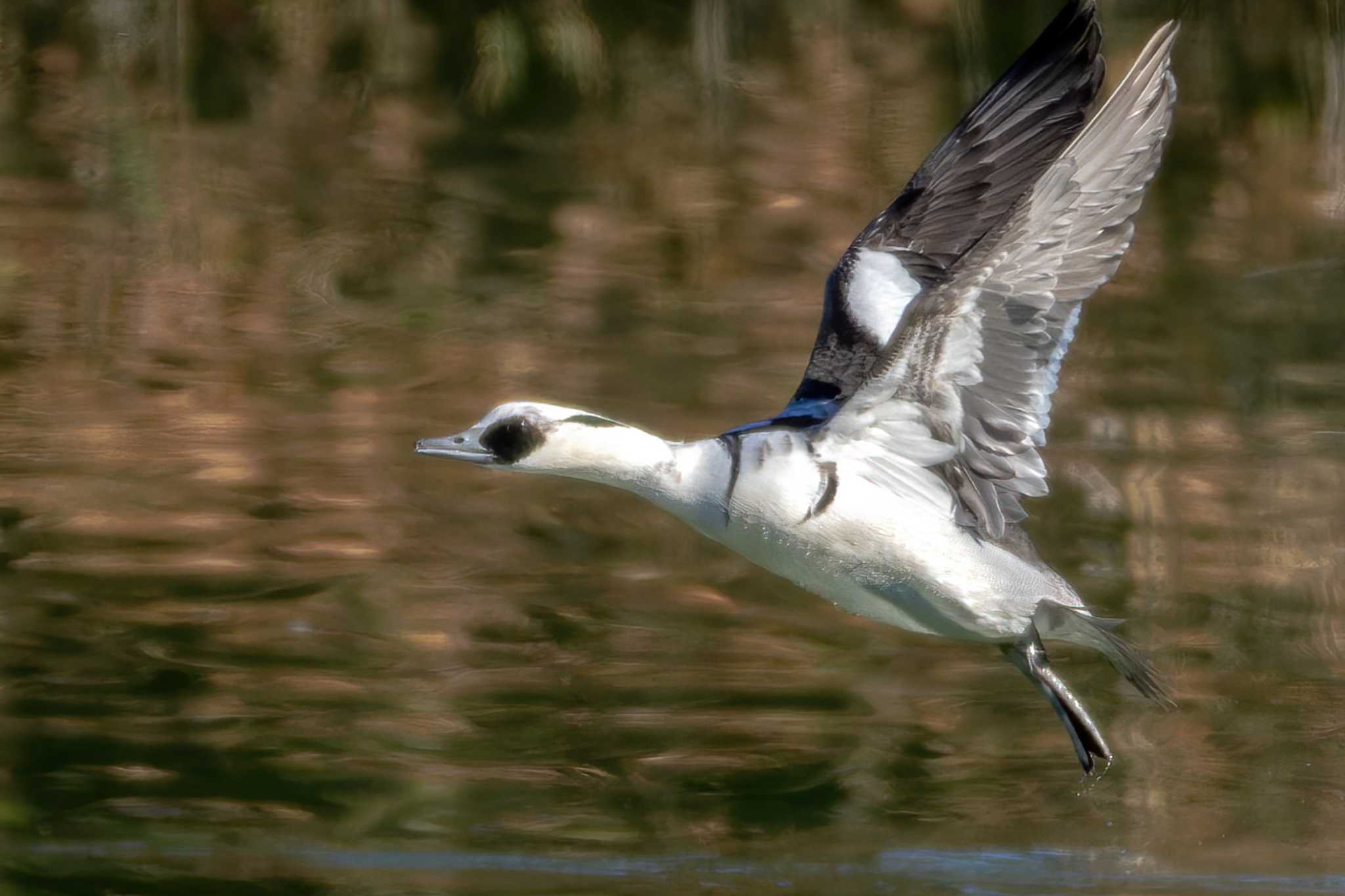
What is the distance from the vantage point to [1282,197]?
10.1m

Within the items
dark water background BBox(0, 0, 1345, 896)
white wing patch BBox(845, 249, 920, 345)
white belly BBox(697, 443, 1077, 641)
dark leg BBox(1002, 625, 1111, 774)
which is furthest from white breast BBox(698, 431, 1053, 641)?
dark water background BBox(0, 0, 1345, 896)

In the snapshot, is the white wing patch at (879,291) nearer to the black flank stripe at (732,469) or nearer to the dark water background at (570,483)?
the black flank stripe at (732,469)

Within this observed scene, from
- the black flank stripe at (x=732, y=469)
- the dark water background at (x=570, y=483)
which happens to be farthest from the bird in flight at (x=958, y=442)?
the dark water background at (x=570, y=483)

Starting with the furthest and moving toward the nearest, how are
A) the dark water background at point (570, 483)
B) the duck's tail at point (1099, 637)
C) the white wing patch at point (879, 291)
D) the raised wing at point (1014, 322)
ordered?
the dark water background at point (570, 483), the white wing patch at point (879, 291), the duck's tail at point (1099, 637), the raised wing at point (1014, 322)

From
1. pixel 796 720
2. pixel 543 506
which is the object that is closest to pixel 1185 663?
pixel 796 720

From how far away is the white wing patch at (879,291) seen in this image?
16.5 feet

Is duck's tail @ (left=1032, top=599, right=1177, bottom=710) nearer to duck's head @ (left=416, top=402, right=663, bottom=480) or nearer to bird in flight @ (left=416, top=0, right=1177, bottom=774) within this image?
bird in flight @ (left=416, top=0, right=1177, bottom=774)

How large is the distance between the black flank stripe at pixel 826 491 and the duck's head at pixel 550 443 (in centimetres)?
38

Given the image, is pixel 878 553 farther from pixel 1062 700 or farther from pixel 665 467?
pixel 1062 700

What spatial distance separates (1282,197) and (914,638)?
460 cm

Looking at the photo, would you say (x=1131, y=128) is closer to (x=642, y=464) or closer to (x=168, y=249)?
(x=642, y=464)

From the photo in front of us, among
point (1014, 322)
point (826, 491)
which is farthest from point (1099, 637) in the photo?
point (1014, 322)

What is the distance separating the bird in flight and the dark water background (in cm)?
95

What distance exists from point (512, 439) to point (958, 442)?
3.24ft
